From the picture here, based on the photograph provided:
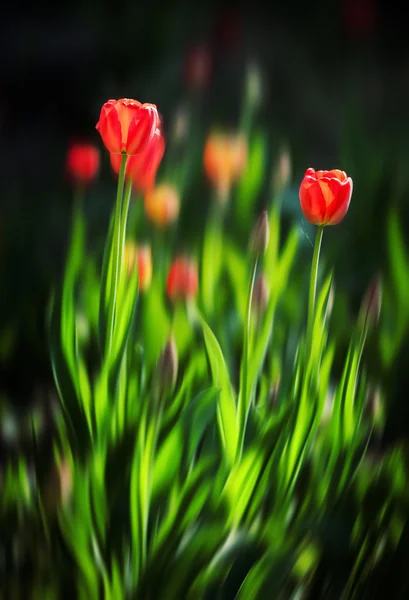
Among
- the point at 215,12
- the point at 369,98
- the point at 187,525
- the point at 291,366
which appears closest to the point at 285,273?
the point at 291,366

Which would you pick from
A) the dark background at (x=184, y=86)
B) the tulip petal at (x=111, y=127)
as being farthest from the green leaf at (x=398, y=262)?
the tulip petal at (x=111, y=127)

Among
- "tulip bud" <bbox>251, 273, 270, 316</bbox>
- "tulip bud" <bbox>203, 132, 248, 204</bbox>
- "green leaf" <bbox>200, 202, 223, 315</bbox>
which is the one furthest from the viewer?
"tulip bud" <bbox>203, 132, 248, 204</bbox>

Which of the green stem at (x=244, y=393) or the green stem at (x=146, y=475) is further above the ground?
the green stem at (x=244, y=393)

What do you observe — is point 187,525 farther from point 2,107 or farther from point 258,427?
point 2,107

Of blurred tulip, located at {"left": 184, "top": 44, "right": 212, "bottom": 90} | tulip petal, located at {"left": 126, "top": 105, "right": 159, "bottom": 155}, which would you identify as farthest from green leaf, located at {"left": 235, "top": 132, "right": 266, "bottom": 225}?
tulip petal, located at {"left": 126, "top": 105, "right": 159, "bottom": 155}

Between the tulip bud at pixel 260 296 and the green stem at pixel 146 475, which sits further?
the tulip bud at pixel 260 296

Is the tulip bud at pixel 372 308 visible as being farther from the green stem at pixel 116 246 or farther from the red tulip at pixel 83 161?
the red tulip at pixel 83 161

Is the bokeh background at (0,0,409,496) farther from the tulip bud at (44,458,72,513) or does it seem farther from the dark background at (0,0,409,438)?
the tulip bud at (44,458,72,513)

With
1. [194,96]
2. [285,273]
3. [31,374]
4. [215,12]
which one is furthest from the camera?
[215,12]
